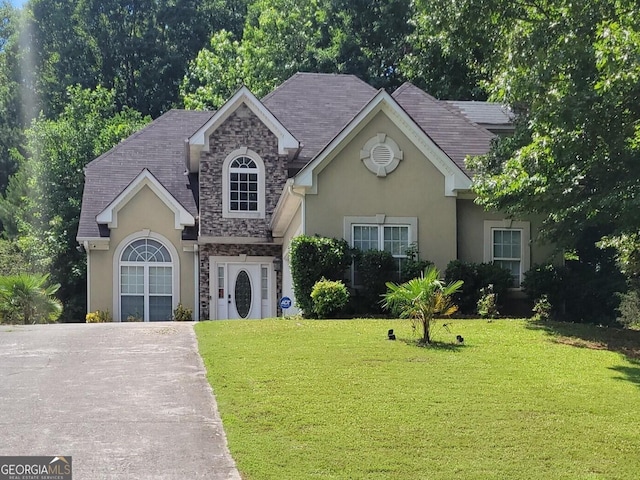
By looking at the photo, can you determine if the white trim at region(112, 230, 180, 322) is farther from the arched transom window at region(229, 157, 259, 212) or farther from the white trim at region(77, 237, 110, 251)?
the arched transom window at region(229, 157, 259, 212)

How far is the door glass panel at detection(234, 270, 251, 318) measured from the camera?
24781mm

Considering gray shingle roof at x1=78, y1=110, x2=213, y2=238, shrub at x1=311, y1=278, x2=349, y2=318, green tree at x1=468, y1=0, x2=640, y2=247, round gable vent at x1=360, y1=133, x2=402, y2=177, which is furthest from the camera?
gray shingle roof at x1=78, y1=110, x2=213, y2=238

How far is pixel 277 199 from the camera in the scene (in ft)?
80.1

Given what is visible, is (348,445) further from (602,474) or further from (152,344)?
(152,344)

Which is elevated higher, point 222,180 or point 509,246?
point 222,180

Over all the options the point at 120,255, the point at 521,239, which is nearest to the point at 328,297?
the point at 521,239

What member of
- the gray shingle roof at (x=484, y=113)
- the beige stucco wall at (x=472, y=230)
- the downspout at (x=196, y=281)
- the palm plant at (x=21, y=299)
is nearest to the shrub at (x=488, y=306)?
the beige stucco wall at (x=472, y=230)

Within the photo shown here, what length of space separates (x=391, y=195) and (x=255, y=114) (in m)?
5.38

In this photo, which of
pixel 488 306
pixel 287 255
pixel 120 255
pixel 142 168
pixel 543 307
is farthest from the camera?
pixel 142 168

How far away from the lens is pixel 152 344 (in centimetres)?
1452

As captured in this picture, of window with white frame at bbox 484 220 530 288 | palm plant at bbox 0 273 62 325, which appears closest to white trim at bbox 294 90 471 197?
window with white frame at bbox 484 220 530 288

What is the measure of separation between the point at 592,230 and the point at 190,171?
12990 mm

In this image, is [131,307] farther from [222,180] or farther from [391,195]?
[391,195]

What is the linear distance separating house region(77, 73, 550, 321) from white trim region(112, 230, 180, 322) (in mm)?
35
